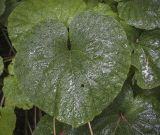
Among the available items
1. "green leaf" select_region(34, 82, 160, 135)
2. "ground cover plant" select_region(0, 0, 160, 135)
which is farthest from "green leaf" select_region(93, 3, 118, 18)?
"green leaf" select_region(34, 82, 160, 135)

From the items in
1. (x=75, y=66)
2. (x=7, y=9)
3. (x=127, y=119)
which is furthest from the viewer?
(x=7, y=9)

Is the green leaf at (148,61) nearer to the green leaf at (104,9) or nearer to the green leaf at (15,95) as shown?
the green leaf at (104,9)

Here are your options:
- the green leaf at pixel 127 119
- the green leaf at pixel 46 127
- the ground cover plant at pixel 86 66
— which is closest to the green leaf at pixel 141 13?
the ground cover plant at pixel 86 66

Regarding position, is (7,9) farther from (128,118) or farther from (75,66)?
(128,118)

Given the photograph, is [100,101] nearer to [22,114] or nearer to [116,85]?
[116,85]

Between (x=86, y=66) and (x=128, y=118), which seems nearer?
(x=86, y=66)

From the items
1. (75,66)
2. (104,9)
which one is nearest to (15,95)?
(75,66)

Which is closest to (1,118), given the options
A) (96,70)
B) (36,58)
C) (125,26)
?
(36,58)
